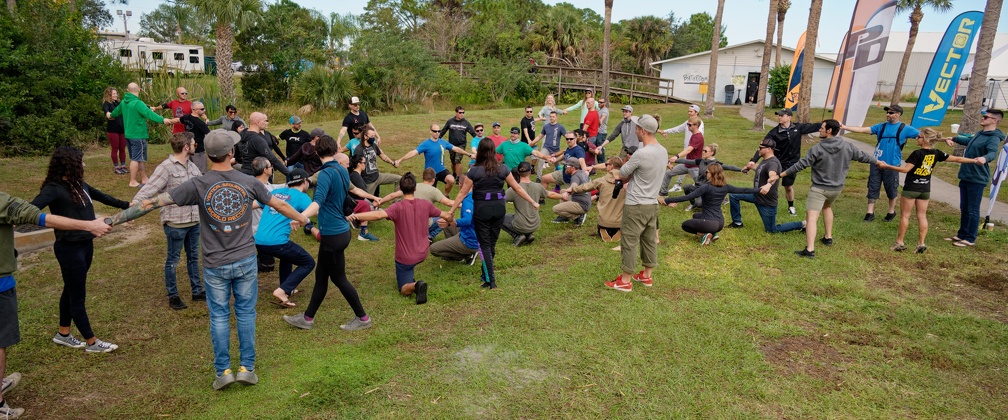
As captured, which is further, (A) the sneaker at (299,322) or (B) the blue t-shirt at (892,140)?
(B) the blue t-shirt at (892,140)

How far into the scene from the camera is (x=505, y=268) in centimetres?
755

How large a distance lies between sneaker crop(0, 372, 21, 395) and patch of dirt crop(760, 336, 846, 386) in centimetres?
600

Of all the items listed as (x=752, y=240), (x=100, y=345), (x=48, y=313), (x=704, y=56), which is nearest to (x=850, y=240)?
(x=752, y=240)

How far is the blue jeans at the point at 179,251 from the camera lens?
6.03 meters

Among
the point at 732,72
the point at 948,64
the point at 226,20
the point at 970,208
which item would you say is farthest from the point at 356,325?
the point at 732,72

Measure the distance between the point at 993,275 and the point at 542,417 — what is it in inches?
251

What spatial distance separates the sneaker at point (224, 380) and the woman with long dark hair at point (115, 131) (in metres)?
9.04

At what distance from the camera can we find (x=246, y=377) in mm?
4535

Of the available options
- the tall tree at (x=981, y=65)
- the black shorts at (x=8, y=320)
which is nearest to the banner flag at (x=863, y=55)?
the tall tree at (x=981, y=65)

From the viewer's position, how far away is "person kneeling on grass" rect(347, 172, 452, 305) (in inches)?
243

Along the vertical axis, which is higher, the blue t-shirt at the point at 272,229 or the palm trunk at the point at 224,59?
the palm trunk at the point at 224,59

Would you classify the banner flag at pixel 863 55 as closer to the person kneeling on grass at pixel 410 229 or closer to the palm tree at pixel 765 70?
the palm tree at pixel 765 70

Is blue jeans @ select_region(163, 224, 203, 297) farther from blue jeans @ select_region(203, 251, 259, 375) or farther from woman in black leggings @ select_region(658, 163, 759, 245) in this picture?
woman in black leggings @ select_region(658, 163, 759, 245)

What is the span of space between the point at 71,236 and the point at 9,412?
4.57 feet
